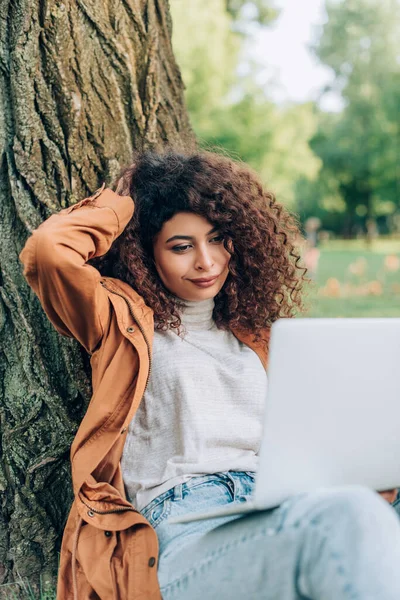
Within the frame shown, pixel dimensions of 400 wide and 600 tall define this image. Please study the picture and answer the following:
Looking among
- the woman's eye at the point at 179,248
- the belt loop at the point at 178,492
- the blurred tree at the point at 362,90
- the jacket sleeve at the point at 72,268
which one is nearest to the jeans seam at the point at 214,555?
the belt loop at the point at 178,492

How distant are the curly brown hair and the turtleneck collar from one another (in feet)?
0.11

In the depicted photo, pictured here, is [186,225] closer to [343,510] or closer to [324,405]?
[324,405]

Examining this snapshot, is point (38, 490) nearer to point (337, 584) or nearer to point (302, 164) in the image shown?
point (337, 584)

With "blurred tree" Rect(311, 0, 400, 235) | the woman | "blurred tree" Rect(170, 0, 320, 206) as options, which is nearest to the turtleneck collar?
the woman

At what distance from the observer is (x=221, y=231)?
2521mm

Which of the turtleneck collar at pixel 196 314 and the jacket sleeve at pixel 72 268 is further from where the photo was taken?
the turtleneck collar at pixel 196 314

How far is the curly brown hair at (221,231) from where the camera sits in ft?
8.13

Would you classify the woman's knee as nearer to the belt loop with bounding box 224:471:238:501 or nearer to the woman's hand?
the woman's hand

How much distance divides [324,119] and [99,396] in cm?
3545

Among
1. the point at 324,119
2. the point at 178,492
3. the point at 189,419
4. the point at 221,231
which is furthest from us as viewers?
the point at 324,119

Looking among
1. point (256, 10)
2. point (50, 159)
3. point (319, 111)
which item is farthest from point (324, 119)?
point (50, 159)

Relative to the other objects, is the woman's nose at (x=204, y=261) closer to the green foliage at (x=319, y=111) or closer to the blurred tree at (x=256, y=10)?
the green foliage at (x=319, y=111)

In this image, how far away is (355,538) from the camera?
1.53 m

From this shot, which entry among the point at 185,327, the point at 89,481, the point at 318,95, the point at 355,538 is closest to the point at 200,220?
the point at 185,327
